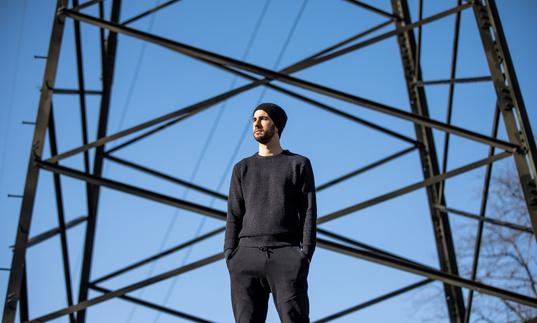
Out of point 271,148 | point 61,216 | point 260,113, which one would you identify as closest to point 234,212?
point 271,148

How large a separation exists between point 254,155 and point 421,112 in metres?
4.82

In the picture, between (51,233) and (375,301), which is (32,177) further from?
(375,301)

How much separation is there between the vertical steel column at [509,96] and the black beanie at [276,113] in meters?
2.77

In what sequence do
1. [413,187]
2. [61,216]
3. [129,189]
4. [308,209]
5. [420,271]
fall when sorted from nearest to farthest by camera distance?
[308,209], [420,271], [129,189], [413,187], [61,216]

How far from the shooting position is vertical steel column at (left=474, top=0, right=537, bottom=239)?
5473mm

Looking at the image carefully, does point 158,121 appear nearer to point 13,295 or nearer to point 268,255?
point 13,295

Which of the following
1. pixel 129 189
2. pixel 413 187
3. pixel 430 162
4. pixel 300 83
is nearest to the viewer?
pixel 129 189

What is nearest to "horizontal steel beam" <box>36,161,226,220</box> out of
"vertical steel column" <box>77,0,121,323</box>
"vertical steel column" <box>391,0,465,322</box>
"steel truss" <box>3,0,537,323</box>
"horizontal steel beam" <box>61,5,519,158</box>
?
"steel truss" <box>3,0,537,323</box>

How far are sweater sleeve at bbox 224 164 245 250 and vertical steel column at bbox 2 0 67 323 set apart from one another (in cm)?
254

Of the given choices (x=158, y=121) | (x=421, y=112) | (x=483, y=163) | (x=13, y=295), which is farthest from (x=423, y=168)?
(x=13, y=295)

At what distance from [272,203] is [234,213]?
Answer: 0.17 meters

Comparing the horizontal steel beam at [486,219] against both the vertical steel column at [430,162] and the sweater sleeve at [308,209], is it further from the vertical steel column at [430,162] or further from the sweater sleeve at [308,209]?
the sweater sleeve at [308,209]

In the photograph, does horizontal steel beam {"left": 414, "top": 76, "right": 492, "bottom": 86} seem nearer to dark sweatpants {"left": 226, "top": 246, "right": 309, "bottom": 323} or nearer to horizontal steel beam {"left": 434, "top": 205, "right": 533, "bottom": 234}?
horizontal steel beam {"left": 434, "top": 205, "right": 533, "bottom": 234}

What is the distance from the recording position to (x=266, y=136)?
3141 millimetres
